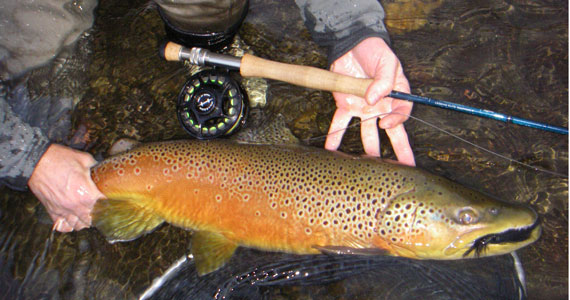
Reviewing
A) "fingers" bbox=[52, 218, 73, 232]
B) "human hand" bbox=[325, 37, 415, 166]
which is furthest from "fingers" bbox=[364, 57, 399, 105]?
"fingers" bbox=[52, 218, 73, 232]

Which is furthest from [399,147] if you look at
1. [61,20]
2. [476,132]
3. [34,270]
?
[34,270]

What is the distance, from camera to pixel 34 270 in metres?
3.10

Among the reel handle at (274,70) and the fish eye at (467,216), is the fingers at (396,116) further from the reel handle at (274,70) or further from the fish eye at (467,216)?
the fish eye at (467,216)

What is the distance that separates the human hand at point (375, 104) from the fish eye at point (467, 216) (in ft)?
1.85

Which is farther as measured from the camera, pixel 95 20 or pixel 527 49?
pixel 95 20

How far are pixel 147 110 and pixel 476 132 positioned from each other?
8.83 feet

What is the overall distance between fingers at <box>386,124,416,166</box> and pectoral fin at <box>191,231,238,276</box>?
51.7 inches

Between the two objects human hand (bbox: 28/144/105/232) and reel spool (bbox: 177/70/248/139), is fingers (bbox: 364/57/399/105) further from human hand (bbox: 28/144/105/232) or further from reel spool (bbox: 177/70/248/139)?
human hand (bbox: 28/144/105/232)

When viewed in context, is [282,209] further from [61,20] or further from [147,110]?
[61,20]

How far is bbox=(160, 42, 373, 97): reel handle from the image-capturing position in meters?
2.53

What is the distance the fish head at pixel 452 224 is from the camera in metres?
2.25

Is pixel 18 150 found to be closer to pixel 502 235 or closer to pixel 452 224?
pixel 452 224

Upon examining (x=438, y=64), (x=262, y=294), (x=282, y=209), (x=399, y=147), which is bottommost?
(x=262, y=294)

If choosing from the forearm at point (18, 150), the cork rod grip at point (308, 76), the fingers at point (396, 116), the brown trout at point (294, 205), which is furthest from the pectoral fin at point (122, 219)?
the fingers at point (396, 116)
